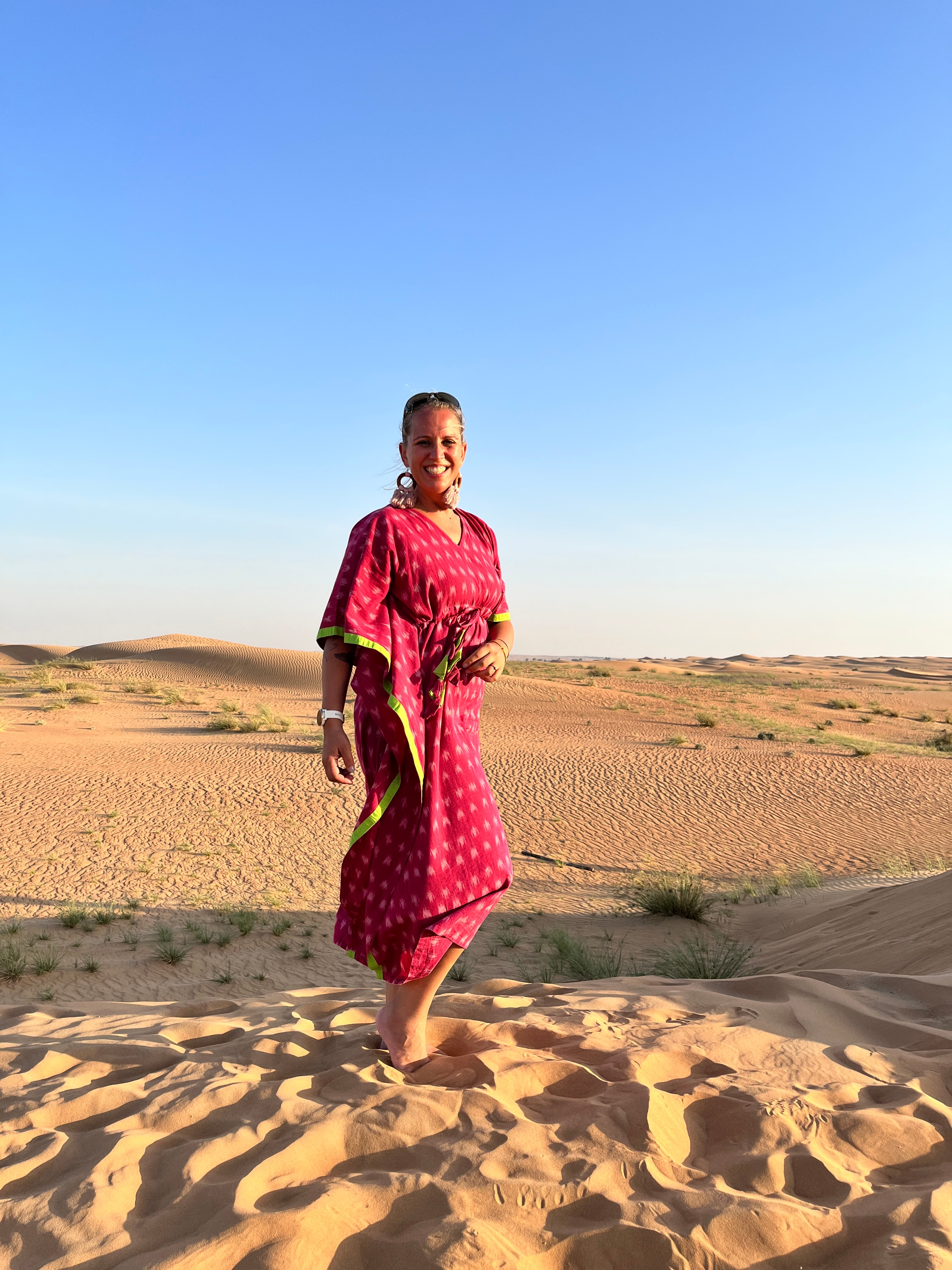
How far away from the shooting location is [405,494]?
10.2 feet

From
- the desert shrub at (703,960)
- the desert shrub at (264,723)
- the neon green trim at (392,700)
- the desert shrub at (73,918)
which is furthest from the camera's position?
the desert shrub at (264,723)

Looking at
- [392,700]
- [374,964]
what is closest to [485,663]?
[392,700]

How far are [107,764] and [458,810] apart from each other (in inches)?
435

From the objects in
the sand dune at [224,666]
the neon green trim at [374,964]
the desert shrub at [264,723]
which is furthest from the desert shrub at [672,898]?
the sand dune at [224,666]

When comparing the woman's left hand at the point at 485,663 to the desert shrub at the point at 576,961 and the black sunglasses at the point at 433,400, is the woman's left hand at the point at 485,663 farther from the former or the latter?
the desert shrub at the point at 576,961

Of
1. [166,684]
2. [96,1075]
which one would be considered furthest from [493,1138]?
[166,684]

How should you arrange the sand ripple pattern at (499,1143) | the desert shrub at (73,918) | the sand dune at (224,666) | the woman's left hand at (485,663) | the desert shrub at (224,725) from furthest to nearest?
the sand dune at (224,666), the desert shrub at (224,725), the desert shrub at (73,918), the woman's left hand at (485,663), the sand ripple pattern at (499,1143)

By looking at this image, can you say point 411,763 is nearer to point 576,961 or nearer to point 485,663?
point 485,663

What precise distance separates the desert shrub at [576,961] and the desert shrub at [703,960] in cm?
28

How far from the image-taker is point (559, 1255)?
180cm

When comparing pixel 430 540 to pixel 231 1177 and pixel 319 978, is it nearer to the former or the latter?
pixel 231 1177

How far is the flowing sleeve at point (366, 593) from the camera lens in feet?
9.32

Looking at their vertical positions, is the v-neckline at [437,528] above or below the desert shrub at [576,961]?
above

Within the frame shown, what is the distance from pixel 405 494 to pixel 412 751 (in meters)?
0.98
